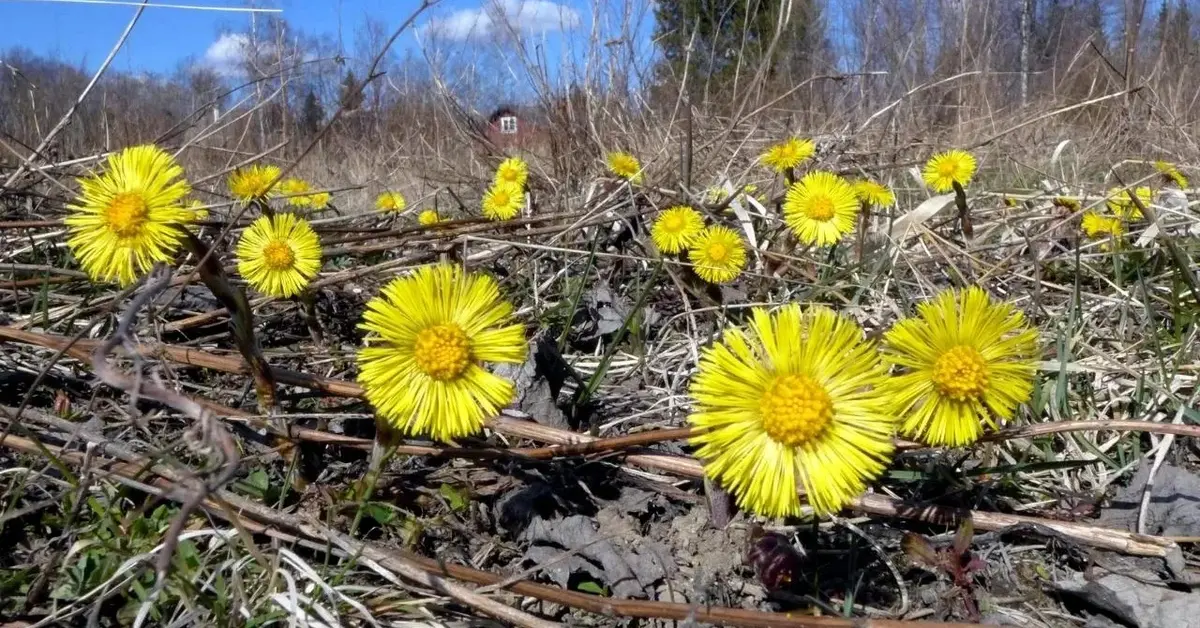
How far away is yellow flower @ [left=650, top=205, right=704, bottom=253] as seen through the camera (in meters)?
Result: 1.88

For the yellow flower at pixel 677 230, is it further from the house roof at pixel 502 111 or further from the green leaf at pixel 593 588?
the house roof at pixel 502 111

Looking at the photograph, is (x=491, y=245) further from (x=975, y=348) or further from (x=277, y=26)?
(x=975, y=348)

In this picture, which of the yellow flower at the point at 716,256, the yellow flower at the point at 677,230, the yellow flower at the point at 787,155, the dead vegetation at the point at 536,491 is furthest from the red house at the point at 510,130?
the dead vegetation at the point at 536,491

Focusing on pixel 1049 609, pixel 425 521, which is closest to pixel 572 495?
pixel 425 521

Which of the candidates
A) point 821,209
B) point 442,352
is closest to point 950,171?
point 821,209

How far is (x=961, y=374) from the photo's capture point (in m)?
0.88

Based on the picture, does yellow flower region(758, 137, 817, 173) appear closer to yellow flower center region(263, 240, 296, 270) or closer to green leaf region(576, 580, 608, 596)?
yellow flower center region(263, 240, 296, 270)

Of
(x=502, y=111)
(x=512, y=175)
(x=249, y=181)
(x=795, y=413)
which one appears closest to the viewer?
(x=795, y=413)

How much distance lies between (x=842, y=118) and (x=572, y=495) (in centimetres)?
417

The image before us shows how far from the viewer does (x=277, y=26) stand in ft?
8.66

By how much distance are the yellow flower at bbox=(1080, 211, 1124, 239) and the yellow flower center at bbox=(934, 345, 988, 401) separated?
146cm

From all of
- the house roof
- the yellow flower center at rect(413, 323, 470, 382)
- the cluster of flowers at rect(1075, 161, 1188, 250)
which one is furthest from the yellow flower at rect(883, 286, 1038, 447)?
the house roof

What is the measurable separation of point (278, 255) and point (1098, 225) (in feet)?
6.63

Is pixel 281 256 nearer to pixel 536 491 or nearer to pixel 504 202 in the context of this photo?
pixel 536 491
